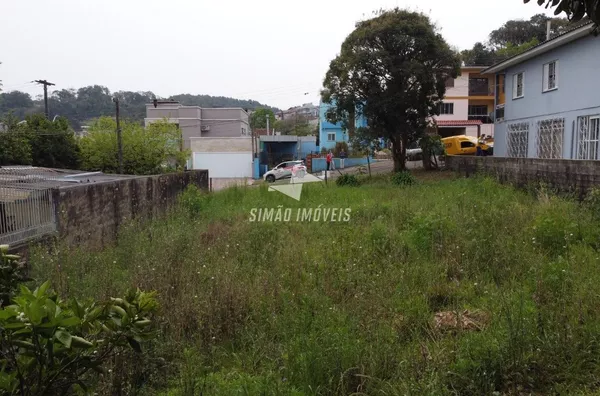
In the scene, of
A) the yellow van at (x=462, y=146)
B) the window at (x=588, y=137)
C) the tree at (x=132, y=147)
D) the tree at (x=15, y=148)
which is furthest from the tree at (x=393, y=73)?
the tree at (x=15, y=148)

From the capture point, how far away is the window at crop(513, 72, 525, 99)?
53.4ft

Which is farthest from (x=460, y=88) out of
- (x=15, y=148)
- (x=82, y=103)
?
(x=82, y=103)

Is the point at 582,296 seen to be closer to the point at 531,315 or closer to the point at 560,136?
the point at 531,315

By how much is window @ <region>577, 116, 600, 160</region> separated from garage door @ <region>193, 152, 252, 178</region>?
23.7 meters

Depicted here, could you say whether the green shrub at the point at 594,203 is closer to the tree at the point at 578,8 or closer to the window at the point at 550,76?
the tree at the point at 578,8

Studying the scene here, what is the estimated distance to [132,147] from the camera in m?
18.5

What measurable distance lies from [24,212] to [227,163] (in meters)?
27.5

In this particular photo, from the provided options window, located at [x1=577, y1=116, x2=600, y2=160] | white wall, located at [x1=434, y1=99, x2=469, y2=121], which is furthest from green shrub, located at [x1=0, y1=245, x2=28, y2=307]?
white wall, located at [x1=434, y1=99, x2=469, y2=121]

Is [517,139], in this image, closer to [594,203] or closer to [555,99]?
[555,99]

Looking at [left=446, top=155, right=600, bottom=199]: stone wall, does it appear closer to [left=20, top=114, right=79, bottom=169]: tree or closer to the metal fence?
the metal fence

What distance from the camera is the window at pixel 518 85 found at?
53.4 ft

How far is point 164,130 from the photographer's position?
19328mm

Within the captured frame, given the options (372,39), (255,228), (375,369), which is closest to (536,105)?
(372,39)

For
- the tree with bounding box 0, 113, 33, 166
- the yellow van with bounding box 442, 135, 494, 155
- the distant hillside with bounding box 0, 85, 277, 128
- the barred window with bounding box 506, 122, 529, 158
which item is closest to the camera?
the tree with bounding box 0, 113, 33, 166
